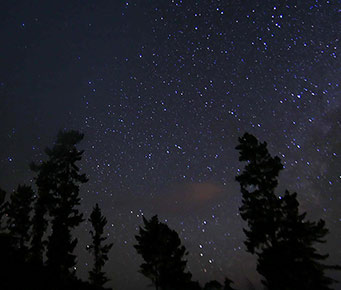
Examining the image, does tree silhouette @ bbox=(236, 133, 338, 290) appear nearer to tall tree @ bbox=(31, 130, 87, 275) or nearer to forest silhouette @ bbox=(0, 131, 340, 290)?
forest silhouette @ bbox=(0, 131, 340, 290)

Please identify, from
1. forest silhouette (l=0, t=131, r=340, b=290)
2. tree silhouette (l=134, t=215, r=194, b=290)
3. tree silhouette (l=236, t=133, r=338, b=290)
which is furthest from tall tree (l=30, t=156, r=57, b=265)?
tree silhouette (l=236, t=133, r=338, b=290)

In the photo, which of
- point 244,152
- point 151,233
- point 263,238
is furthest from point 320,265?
point 151,233

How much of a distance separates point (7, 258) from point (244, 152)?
69.0ft

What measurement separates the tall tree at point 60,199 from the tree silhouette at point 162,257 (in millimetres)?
6211

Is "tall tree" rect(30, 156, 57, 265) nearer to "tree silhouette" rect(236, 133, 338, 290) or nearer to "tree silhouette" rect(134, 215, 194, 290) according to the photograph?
"tree silhouette" rect(134, 215, 194, 290)

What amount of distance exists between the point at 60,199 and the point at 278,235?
1871 centimetres

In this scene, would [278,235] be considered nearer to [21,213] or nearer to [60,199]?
[60,199]

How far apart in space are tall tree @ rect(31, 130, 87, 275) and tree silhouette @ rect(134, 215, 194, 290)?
621 centimetres

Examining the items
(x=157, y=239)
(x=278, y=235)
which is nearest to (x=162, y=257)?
(x=157, y=239)

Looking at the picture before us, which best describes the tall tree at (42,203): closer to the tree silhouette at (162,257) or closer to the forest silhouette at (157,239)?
the forest silhouette at (157,239)

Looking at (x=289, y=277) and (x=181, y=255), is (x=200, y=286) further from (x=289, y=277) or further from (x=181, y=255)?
(x=289, y=277)

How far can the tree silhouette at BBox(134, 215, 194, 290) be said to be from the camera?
20.8m

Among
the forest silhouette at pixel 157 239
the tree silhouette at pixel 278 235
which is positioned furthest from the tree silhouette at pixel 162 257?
the tree silhouette at pixel 278 235

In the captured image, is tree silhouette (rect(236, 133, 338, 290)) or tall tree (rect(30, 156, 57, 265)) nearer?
tree silhouette (rect(236, 133, 338, 290))
